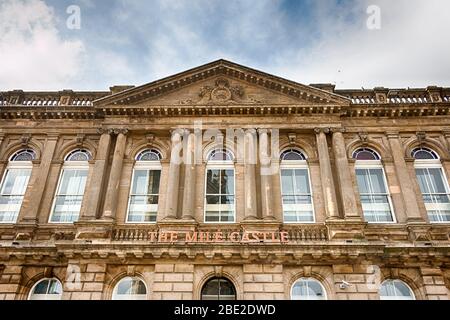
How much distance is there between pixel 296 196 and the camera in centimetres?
1495

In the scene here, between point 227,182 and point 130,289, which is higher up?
point 227,182

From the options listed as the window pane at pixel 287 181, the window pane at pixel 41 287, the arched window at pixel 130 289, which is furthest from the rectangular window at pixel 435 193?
the window pane at pixel 41 287

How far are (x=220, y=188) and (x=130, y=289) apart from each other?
469cm

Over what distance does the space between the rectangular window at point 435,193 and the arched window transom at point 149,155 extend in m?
9.97

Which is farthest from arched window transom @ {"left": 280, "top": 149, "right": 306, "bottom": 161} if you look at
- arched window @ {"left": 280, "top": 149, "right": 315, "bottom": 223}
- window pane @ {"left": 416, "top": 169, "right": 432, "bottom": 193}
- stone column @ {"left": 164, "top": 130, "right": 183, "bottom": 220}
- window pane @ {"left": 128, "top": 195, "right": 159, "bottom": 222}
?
window pane @ {"left": 128, "top": 195, "right": 159, "bottom": 222}

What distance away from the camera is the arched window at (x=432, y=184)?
1462cm

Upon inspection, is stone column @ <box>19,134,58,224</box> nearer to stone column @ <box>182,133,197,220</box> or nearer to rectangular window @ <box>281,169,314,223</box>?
stone column @ <box>182,133,197,220</box>

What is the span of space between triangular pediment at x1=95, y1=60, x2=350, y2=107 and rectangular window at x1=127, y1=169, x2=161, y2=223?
2.93 metres

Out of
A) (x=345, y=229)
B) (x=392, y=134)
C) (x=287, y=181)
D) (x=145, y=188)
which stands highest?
(x=392, y=134)

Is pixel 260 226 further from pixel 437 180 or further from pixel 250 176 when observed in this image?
pixel 437 180

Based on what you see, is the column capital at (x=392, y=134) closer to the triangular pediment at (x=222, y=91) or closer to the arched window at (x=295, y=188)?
the triangular pediment at (x=222, y=91)

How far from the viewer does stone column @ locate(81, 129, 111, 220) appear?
559 inches

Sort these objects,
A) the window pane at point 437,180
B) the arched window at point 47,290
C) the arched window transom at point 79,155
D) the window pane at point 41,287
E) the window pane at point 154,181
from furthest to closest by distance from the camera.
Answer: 1. the arched window transom at point 79,155
2. the window pane at point 154,181
3. the window pane at point 437,180
4. the window pane at point 41,287
5. the arched window at point 47,290

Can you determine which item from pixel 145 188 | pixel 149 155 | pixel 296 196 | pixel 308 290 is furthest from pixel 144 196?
pixel 308 290
